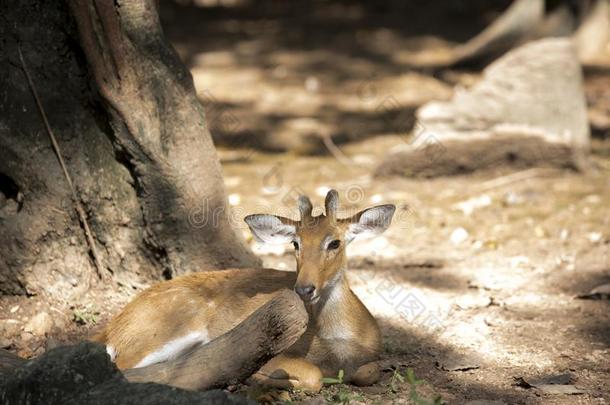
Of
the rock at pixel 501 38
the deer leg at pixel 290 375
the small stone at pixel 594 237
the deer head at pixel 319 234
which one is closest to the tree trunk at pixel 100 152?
the deer head at pixel 319 234

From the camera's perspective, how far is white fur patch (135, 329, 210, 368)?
16.1 feet

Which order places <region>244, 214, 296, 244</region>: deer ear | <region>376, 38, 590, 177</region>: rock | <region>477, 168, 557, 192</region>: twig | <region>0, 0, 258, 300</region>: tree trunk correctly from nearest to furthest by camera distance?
<region>244, 214, 296, 244</region>: deer ear → <region>0, 0, 258, 300</region>: tree trunk → <region>477, 168, 557, 192</region>: twig → <region>376, 38, 590, 177</region>: rock

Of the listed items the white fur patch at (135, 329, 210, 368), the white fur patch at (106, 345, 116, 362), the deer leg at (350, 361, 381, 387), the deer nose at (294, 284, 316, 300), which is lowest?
the deer leg at (350, 361, 381, 387)

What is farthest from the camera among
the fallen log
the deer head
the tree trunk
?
the tree trunk

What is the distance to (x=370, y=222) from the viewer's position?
517cm

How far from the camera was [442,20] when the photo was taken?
15555 millimetres

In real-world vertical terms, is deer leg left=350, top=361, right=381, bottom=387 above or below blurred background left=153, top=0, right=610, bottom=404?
above

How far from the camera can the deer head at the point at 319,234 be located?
4824 mm

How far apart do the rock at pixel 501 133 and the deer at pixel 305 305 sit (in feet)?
12.7

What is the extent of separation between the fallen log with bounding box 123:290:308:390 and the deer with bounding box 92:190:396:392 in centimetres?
59

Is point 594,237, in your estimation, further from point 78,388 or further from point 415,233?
point 78,388

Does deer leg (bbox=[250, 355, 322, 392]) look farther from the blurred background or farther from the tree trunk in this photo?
the tree trunk

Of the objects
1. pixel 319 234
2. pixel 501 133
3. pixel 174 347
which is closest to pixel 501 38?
pixel 501 133

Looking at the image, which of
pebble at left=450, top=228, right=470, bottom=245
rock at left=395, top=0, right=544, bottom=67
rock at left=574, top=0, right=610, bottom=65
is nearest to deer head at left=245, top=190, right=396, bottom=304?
pebble at left=450, top=228, right=470, bottom=245
